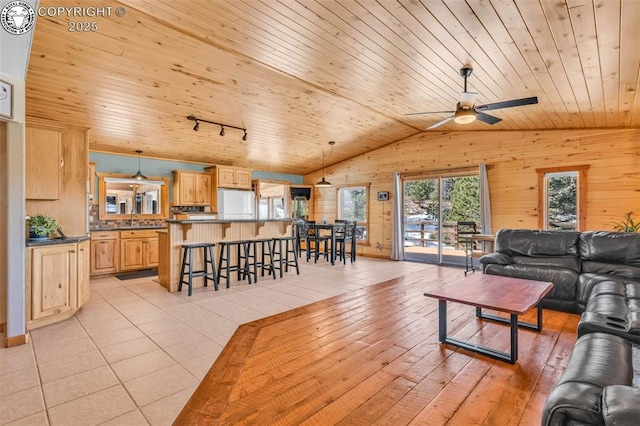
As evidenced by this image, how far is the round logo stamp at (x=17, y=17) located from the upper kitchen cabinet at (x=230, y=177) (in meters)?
5.03

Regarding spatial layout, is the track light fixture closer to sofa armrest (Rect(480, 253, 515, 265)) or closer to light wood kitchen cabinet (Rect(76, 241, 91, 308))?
light wood kitchen cabinet (Rect(76, 241, 91, 308))

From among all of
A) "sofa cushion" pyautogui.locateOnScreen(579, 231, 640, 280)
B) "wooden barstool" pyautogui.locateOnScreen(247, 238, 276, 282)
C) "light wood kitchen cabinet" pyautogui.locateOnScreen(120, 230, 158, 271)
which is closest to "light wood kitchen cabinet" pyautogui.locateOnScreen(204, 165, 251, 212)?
"light wood kitchen cabinet" pyautogui.locateOnScreen(120, 230, 158, 271)

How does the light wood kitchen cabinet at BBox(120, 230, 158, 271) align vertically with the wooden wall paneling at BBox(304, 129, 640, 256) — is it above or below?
below

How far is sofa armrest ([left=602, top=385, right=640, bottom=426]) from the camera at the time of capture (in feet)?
3.35

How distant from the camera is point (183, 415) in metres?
1.87

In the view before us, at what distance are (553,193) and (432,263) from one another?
107 inches

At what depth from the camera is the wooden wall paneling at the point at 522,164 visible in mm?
5062

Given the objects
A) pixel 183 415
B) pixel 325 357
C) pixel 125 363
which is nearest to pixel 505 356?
pixel 325 357

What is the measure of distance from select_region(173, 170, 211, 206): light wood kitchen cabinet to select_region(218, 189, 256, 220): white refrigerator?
0.32m

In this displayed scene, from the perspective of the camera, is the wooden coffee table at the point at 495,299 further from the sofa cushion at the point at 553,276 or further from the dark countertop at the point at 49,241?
the dark countertop at the point at 49,241

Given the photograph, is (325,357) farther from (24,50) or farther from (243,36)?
(24,50)

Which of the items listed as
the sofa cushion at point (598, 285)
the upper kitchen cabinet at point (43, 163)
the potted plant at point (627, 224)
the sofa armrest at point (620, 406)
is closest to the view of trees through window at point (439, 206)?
the potted plant at point (627, 224)

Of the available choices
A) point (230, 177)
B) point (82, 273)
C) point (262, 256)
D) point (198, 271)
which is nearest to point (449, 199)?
point (262, 256)

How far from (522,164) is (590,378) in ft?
18.3
